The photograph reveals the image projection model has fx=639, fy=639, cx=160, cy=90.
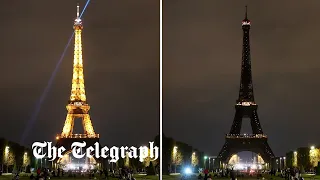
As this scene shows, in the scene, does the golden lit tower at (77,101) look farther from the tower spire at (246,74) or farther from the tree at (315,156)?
the tree at (315,156)

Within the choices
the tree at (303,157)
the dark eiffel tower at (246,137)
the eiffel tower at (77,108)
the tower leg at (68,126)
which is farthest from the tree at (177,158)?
the tree at (303,157)

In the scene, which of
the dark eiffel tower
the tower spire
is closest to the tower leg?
the dark eiffel tower

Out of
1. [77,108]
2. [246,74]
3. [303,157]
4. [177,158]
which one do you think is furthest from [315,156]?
[77,108]

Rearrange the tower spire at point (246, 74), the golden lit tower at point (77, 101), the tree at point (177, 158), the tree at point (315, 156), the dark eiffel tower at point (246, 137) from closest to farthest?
1. the tree at point (177, 158)
2. the tree at point (315, 156)
3. the golden lit tower at point (77, 101)
4. the dark eiffel tower at point (246, 137)
5. the tower spire at point (246, 74)

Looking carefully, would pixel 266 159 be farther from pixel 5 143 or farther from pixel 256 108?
pixel 5 143

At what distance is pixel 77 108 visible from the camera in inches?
5630

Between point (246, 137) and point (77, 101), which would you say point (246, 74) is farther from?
point (77, 101)

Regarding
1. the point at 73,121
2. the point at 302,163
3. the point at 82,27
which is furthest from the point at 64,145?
the point at 302,163

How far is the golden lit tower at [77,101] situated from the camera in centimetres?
14126

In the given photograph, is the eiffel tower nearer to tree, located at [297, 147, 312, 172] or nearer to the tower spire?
the tower spire

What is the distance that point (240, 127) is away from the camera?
149 meters

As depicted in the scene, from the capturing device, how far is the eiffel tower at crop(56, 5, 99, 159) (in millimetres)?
140375

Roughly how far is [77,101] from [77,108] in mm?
2158

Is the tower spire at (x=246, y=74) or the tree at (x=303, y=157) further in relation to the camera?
the tower spire at (x=246, y=74)
